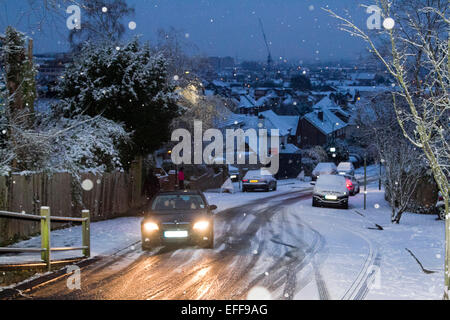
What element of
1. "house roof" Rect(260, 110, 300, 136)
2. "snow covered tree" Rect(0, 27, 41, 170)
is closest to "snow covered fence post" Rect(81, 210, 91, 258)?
"snow covered tree" Rect(0, 27, 41, 170)

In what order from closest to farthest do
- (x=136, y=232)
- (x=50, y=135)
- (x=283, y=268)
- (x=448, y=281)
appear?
(x=448, y=281), (x=283, y=268), (x=50, y=135), (x=136, y=232)

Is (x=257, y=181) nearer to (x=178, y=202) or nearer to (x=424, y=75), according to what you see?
(x=424, y=75)

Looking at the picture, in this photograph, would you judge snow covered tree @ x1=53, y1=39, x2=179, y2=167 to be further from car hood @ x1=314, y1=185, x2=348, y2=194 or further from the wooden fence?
car hood @ x1=314, y1=185, x2=348, y2=194

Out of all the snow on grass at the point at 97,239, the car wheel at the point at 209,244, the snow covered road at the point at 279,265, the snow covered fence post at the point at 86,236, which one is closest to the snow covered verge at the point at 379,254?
the snow covered road at the point at 279,265

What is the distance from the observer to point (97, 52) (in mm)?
23297

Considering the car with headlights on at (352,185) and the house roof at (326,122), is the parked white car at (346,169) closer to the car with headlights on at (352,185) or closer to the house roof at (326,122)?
the car with headlights on at (352,185)

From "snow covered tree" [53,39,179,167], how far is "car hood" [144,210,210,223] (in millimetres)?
9295

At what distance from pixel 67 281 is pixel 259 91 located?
138 meters

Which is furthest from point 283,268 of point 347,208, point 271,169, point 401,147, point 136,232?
point 271,169

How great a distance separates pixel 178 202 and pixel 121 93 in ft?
32.8

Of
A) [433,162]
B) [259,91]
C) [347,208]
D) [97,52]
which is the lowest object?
[347,208]

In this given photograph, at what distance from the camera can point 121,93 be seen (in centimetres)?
2259

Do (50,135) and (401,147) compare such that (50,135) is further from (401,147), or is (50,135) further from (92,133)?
(401,147)

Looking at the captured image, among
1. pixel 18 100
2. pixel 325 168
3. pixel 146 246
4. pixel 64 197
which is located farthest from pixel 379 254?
pixel 325 168
